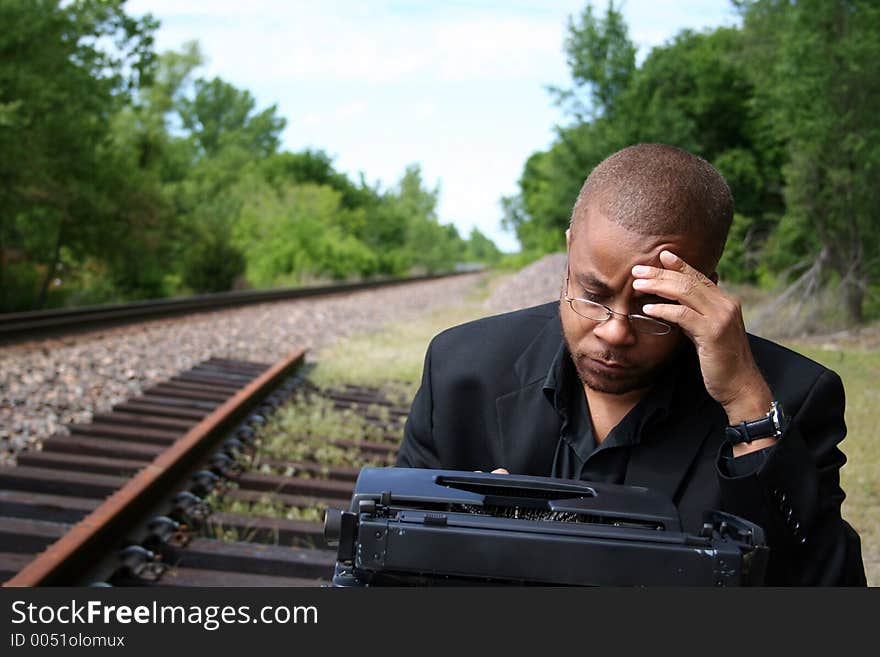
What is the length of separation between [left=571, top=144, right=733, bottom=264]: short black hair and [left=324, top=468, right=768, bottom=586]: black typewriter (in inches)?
22.3

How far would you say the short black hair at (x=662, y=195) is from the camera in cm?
175

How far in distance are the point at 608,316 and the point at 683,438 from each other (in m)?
0.29

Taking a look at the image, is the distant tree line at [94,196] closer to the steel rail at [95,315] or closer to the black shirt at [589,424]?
the steel rail at [95,315]

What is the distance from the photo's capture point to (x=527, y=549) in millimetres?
1309

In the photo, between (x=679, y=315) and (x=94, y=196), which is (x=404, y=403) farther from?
(x=94, y=196)

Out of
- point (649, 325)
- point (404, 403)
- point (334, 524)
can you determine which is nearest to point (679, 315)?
point (649, 325)

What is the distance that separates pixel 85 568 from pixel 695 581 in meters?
2.88

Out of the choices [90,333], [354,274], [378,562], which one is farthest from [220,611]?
[354,274]

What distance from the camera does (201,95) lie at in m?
63.0

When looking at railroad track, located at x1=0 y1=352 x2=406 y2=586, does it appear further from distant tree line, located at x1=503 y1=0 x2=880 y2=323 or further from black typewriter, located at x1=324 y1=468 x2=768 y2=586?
distant tree line, located at x1=503 y1=0 x2=880 y2=323

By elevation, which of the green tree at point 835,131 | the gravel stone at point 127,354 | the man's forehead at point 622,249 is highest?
the green tree at point 835,131

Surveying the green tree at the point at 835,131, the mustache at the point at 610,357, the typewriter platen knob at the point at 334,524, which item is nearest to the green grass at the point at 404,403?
the green tree at the point at 835,131

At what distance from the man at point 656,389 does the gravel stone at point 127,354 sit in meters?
4.09

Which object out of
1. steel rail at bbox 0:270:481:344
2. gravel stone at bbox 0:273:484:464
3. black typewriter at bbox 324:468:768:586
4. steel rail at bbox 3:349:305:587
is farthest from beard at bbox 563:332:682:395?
steel rail at bbox 0:270:481:344
